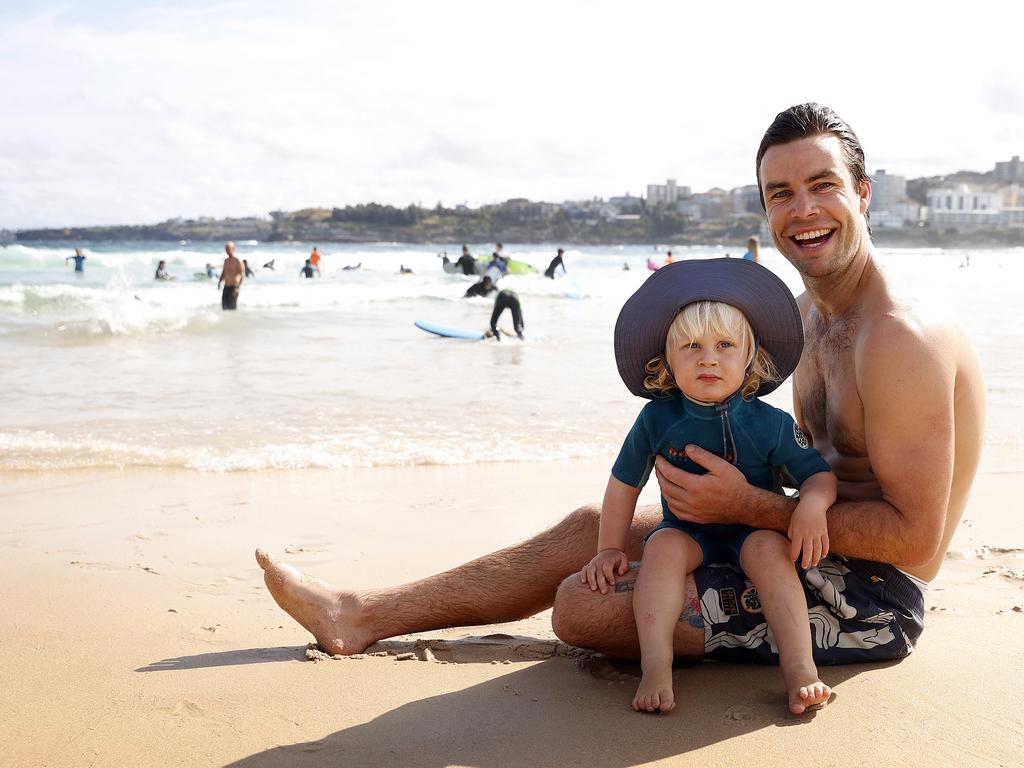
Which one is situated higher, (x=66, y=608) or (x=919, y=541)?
(x=919, y=541)

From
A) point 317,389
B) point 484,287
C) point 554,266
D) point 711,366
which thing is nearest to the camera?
point 711,366

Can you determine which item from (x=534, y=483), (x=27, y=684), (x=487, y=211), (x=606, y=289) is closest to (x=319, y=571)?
(x=27, y=684)

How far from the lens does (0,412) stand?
7641mm

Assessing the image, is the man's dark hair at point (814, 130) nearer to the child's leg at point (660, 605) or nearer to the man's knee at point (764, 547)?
the man's knee at point (764, 547)

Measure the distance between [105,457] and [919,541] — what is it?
16.6 ft

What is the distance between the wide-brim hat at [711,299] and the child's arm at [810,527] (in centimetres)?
→ 41

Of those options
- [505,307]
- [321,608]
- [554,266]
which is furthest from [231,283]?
[321,608]

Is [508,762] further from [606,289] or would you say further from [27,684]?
[606,289]

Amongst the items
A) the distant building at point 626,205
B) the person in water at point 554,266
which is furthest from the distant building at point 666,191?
the person in water at point 554,266

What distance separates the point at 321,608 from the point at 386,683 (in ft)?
1.42

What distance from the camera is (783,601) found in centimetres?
248

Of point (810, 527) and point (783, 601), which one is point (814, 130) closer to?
point (810, 527)

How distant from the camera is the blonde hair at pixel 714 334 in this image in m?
2.63

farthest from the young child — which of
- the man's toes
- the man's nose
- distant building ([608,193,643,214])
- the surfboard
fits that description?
distant building ([608,193,643,214])
